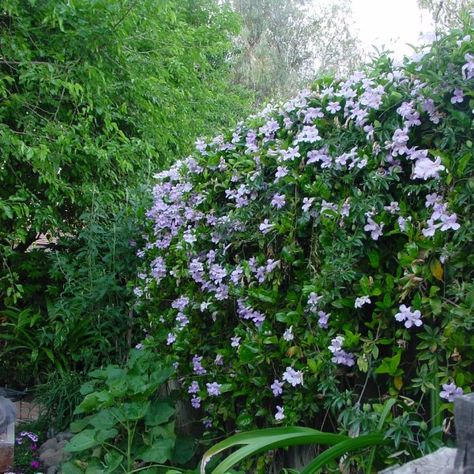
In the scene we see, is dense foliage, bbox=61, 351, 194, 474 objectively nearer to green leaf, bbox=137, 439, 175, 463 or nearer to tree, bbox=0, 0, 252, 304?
green leaf, bbox=137, 439, 175, 463

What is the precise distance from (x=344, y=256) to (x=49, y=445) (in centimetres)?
301

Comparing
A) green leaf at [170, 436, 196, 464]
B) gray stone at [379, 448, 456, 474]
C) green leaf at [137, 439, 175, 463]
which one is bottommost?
green leaf at [170, 436, 196, 464]

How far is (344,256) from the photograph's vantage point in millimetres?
2533

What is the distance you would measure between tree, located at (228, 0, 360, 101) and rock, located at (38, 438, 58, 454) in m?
14.5

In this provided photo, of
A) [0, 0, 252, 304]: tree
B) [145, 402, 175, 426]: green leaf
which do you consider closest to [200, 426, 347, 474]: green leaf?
[145, 402, 175, 426]: green leaf

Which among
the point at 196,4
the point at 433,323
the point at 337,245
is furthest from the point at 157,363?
the point at 196,4

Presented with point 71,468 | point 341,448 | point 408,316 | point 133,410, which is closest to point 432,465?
point 341,448

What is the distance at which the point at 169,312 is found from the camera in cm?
414

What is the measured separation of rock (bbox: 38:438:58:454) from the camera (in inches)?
181

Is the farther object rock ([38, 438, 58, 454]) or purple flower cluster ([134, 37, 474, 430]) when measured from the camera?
rock ([38, 438, 58, 454])

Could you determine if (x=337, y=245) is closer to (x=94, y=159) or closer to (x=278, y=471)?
(x=278, y=471)

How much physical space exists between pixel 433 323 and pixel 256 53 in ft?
57.4

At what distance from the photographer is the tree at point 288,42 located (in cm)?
1898

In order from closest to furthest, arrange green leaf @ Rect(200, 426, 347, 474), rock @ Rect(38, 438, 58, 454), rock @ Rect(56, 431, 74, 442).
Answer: green leaf @ Rect(200, 426, 347, 474)
rock @ Rect(38, 438, 58, 454)
rock @ Rect(56, 431, 74, 442)
